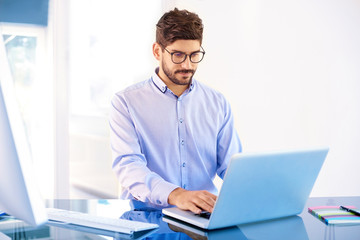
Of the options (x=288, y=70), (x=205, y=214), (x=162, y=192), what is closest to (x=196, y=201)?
(x=205, y=214)

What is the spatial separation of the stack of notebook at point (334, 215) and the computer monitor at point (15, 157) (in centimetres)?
115

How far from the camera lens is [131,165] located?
2.23 meters

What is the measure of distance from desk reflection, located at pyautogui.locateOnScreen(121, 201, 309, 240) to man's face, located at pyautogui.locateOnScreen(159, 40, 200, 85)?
91cm

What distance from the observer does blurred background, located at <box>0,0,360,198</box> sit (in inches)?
157

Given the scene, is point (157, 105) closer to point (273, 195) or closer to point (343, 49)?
point (273, 195)

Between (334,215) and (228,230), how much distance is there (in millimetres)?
470

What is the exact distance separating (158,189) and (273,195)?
1.72 ft

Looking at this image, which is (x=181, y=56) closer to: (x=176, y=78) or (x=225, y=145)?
(x=176, y=78)

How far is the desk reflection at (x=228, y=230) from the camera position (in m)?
1.46

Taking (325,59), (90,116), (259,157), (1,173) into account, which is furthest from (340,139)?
(1,173)

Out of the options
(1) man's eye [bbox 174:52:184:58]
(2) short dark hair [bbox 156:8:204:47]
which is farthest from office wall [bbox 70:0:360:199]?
(1) man's eye [bbox 174:52:184:58]

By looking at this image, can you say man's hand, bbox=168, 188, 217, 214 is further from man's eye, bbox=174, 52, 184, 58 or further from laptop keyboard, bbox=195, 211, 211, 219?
man's eye, bbox=174, 52, 184, 58

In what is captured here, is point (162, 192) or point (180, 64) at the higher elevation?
point (180, 64)

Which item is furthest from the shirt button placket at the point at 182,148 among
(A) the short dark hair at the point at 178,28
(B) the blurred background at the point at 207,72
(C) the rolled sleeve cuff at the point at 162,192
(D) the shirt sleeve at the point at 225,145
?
(B) the blurred background at the point at 207,72
